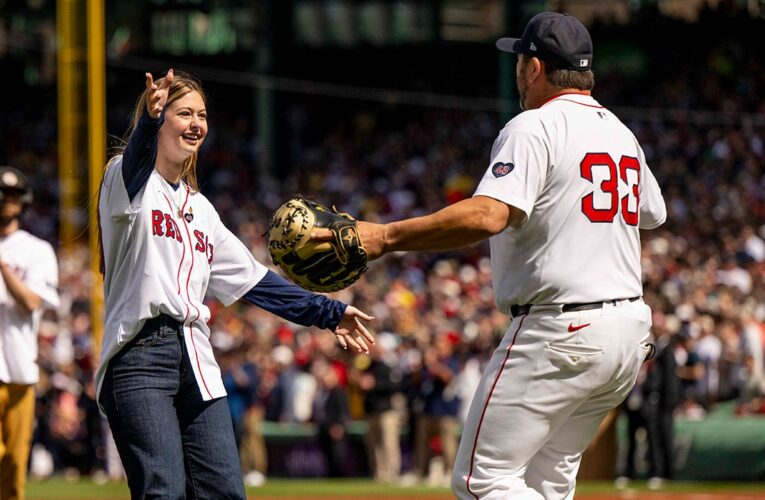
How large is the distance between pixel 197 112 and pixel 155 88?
49 centimetres

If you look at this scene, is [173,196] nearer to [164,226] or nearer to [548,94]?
[164,226]

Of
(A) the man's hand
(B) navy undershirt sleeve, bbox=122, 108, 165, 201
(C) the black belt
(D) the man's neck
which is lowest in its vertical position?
(A) the man's hand

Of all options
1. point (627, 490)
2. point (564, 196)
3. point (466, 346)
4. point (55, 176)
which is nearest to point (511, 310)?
point (564, 196)

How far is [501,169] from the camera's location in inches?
191

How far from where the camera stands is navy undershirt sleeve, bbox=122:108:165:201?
16.7 feet

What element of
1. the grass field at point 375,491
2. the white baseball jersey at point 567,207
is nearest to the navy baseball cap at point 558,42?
the white baseball jersey at point 567,207

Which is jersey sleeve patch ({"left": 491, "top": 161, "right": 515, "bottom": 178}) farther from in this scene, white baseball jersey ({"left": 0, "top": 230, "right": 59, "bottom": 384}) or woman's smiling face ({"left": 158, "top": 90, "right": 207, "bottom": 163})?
white baseball jersey ({"left": 0, "top": 230, "right": 59, "bottom": 384})

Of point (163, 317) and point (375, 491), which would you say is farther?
point (375, 491)

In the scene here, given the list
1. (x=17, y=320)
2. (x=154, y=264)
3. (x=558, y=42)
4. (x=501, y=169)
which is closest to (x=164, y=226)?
(x=154, y=264)

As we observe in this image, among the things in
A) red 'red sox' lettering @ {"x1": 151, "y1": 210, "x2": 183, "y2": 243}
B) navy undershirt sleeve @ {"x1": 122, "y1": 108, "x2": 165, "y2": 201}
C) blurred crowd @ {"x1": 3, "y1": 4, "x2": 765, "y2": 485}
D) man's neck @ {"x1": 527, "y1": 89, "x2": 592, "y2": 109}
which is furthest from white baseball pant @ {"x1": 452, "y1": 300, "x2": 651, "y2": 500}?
blurred crowd @ {"x1": 3, "y1": 4, "x2": 765, "y2": 485}

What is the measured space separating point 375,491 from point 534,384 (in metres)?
9.96

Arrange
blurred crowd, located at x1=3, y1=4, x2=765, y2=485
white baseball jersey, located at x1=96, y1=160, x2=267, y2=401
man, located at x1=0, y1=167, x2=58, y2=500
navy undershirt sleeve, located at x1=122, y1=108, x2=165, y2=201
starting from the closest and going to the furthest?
navy undershirt sleeve, located at x1=122, y1=108, x2=165, y2=201, white baseball jersey, located at x1=96, y1=160, x2=267, y2=401, man, located at x1=0, y1=167, x2=58, y2=500, blurred crowd, located at x1=3, y1=4, x2=765, y2=485

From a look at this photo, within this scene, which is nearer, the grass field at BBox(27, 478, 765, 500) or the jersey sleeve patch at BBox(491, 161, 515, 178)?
the jersey sleeve patch at BBox(491, 161, 515, 178)

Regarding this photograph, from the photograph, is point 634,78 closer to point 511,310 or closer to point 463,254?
point 463,254
